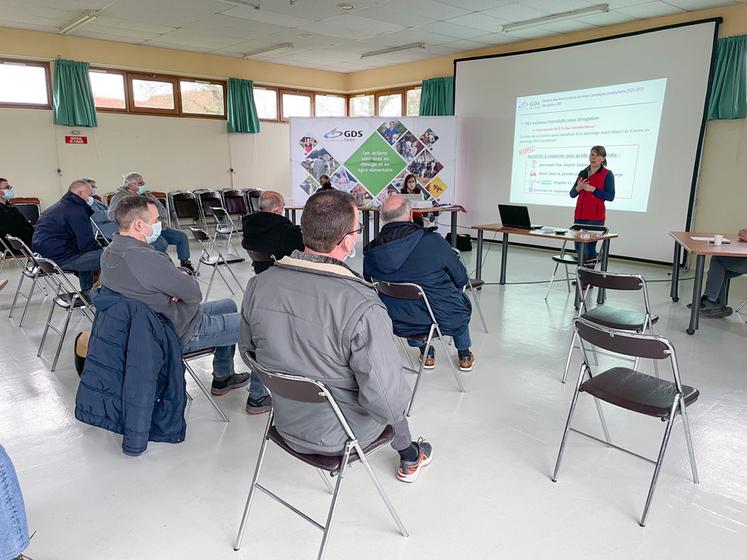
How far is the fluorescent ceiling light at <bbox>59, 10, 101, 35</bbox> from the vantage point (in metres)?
6.70

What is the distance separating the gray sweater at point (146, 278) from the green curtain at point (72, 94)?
22.9ft

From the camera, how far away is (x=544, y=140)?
7.75 m

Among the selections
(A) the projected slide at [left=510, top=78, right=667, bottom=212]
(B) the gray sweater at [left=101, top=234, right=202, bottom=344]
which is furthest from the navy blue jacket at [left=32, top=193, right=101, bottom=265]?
(A) the projected slide at [left=510, top=78, right=667, bottom=212]

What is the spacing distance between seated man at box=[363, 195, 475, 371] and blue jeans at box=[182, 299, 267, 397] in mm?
865

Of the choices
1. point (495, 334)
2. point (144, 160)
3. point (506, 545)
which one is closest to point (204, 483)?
point (506, 545)

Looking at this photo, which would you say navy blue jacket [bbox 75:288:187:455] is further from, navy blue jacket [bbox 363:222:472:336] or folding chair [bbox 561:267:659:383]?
folding chair [bbox 561:267:659:383]

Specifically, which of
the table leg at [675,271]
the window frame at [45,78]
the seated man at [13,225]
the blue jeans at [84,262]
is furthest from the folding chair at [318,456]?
the window frame at [45,78]

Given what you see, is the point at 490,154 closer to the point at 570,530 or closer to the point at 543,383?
the point at 543,383

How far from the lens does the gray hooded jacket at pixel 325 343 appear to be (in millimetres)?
1576

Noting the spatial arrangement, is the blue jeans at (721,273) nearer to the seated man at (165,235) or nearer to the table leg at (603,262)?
the table leg at (603,262)

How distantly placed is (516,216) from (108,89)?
7027mm

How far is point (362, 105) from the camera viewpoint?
448 inches

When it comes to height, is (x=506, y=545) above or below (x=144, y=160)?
below

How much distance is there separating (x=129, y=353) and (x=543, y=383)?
7.72ft
